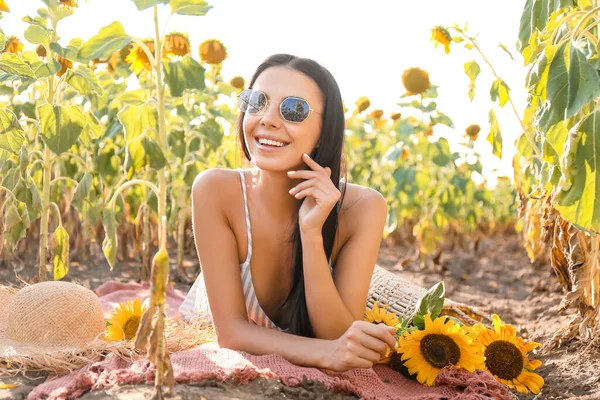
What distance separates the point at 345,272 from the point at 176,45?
1.85m

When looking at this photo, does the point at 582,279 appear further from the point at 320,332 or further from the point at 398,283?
the point at 320,332

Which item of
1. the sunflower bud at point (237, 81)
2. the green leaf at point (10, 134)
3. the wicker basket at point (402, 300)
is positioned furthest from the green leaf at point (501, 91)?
the sunflower bud at point (237, 81)

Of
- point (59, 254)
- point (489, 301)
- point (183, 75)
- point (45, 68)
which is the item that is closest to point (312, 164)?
point (183, 75)

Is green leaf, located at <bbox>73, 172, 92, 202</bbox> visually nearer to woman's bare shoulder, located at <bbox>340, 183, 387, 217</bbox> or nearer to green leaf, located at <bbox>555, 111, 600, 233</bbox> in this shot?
woman's bare shoulder, located at <bbox>340, 183, 387, 217</bbox>

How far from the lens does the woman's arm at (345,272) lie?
225 cm

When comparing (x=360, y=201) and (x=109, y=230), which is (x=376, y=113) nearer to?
(x=109, y=230)

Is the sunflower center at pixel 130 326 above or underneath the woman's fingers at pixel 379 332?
underneath

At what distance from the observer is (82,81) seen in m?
3.33

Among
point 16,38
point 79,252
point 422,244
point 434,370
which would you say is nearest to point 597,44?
point 434,370

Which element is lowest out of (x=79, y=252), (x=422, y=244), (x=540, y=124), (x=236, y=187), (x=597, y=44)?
(x=79, y=252)

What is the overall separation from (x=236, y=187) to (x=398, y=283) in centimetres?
119

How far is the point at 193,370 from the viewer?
1875 mm

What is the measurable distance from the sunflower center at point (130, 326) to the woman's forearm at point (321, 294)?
0.75 metres

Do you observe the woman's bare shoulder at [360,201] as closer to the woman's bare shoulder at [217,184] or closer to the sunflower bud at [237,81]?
the woman's bare shoulder at [217,184]
